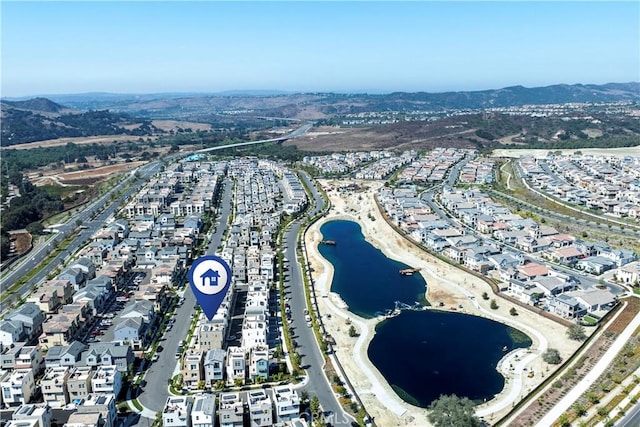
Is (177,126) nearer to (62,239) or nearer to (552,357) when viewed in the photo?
(62,239)

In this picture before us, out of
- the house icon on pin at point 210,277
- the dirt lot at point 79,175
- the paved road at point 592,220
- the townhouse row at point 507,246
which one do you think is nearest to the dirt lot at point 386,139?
the dirt lot at point 79,175

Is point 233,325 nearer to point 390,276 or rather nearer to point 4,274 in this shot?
point 390,276

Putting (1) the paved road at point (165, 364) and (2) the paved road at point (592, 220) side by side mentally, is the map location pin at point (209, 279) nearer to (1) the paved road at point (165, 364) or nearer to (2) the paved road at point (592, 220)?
(1) the paved road at point (165, 364)

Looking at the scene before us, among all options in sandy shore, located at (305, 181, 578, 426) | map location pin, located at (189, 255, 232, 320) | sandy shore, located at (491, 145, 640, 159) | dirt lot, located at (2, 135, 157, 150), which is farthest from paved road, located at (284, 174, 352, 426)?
dirt lot, located at (2, 135, 157, 150)

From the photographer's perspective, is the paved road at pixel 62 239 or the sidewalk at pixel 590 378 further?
the paved road at pixel 62 239

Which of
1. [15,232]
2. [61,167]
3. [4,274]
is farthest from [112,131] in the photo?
[4,274]

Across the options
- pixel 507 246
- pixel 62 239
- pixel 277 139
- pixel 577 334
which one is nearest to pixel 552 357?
pixel 577 334
